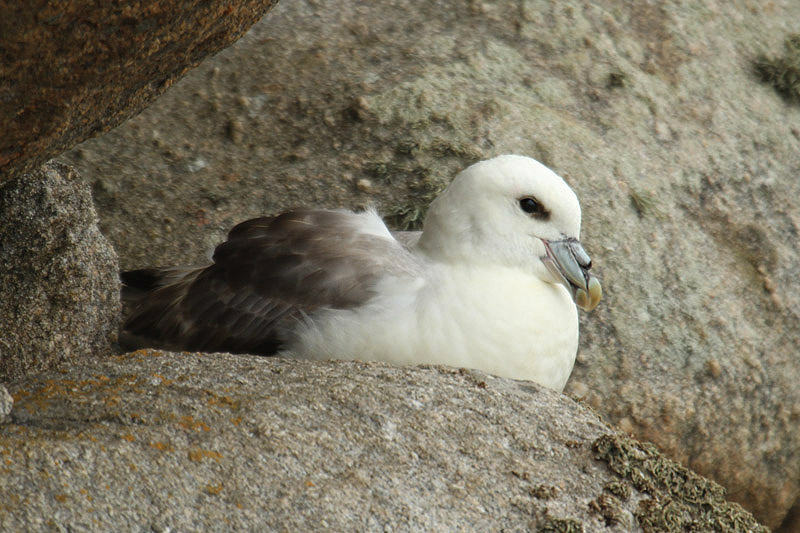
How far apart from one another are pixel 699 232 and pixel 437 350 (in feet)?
6.79

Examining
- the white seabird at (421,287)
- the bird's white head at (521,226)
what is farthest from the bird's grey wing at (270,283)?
Result: the bird's white head at (521,226)

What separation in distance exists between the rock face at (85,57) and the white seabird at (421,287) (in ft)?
3.53

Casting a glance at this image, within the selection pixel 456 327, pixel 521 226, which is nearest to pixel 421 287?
pixel 456 327

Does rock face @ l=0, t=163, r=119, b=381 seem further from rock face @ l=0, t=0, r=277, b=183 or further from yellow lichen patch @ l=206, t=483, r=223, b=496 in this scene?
yellow lichen patch @ l=206, t=483, r=223, b=496

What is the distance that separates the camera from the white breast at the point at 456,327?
3406 mm

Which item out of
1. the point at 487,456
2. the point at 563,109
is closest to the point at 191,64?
the point at 487,456

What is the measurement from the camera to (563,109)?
5141 mm

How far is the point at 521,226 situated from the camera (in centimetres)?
371

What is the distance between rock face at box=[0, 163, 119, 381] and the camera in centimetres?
315

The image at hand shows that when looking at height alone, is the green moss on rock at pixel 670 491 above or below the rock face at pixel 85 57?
below

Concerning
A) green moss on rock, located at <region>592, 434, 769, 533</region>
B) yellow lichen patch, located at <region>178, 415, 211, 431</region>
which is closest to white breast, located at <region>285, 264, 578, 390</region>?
green moss on rock, located at <region>592, 434, 769, 533</region>

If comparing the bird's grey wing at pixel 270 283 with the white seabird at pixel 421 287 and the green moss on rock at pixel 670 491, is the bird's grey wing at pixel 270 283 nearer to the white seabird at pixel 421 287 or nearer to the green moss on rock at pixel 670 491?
the white seabird at pixel 421 287

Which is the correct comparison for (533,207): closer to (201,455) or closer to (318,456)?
(318,456)

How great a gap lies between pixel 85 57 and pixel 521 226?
71.9 inches
